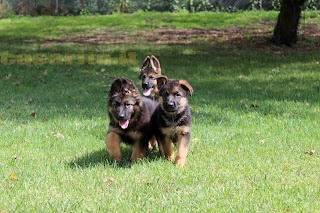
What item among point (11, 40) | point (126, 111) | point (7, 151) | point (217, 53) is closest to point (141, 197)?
point (126, 111)

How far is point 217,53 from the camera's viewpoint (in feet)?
55.9

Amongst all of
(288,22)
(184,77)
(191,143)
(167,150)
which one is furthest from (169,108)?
(288,22)

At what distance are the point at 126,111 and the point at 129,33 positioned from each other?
55.1 feet

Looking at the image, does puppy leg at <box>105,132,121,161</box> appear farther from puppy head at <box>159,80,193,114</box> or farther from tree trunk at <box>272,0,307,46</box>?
tree trunk at <box>272,0,307,46</box>

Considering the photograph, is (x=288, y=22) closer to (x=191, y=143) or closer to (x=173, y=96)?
(x=191, y=143)

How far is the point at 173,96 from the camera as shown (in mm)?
5719

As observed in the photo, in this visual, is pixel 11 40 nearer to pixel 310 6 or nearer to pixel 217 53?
pixel 217 53

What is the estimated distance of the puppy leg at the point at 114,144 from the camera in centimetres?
585

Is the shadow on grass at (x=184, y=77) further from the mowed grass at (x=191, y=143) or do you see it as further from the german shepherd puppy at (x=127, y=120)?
the german shepherd puppy at (x=127, y=120)

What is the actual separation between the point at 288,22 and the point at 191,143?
11621 millimetres

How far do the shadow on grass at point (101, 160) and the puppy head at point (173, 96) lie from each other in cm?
68

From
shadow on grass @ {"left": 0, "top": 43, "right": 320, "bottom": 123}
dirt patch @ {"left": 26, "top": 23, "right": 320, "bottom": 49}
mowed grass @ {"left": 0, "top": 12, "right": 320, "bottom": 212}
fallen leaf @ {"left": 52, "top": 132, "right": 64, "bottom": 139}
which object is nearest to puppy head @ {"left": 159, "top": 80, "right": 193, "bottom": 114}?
mowed grass @ {"left": 0, "top": 12, "right": 320, "bottom": 212}

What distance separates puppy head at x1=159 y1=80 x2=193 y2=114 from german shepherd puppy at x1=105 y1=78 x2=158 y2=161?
0.29 m

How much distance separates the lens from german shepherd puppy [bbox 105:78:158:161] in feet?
18.4
